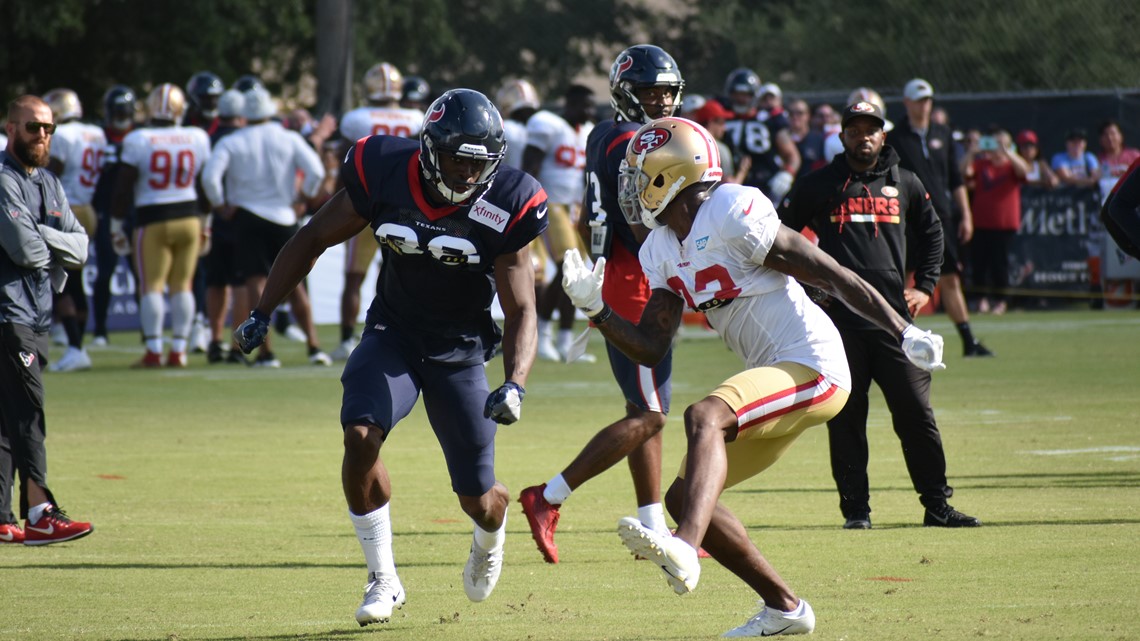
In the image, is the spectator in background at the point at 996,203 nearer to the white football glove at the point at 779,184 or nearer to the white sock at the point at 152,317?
the white football glove at the point at 779,184

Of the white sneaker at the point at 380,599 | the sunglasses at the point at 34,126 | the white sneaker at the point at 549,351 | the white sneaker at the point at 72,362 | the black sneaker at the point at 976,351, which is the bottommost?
the white sneaker at the point at 72,362

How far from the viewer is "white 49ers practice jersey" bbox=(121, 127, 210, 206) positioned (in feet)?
51.0

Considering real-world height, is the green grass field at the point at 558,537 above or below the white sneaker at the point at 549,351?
above

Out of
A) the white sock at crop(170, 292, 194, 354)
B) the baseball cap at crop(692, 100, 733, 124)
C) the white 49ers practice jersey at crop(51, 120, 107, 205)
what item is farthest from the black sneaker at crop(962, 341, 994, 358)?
the white 49ers practice jersey at crop(51, 120, 107, 205)

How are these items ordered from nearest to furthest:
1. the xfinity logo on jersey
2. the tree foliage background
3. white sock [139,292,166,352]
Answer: the xfinity logo on jersey
white sock [139,292,166,352]
the tree foliage background

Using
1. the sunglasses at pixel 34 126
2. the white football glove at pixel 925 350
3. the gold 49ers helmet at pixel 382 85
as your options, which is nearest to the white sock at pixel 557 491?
the white football glove at pixel 925 350

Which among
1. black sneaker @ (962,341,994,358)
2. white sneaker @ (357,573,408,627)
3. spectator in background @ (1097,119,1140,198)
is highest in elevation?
spectator in background @ (1097,119,1140,198)

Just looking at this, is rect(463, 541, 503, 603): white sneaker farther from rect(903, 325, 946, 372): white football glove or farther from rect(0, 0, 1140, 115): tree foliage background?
rect(0, 0, 1140, 115): tree foliage background

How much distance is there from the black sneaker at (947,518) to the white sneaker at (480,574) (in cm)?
249

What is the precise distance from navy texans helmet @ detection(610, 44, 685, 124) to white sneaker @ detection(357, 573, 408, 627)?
8.70 feet

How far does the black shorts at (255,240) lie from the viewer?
15375mm

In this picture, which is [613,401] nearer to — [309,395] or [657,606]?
[309,395]

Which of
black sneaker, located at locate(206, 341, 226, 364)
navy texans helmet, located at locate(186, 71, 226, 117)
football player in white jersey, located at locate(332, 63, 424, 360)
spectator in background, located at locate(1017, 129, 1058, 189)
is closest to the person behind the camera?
football player in white jersey, located at locate(332, 63, 424, 360)

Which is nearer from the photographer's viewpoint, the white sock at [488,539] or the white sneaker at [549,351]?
the white sock at [488,539]
